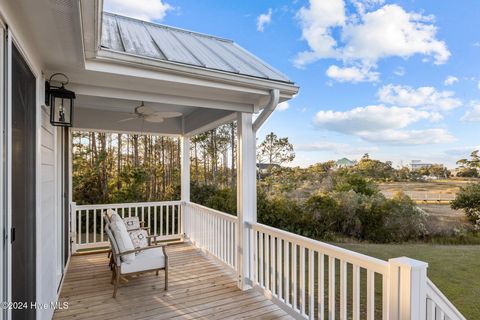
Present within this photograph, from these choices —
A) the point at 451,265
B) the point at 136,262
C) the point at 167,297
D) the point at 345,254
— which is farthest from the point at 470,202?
the point at 136,262

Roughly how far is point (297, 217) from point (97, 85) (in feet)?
20.1

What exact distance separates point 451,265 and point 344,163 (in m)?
4.41

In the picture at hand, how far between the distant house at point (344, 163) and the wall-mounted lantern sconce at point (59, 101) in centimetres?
833

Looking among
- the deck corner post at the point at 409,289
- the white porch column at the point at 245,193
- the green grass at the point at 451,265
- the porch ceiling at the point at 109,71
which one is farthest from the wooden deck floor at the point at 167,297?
the green grass at the point at 451,265

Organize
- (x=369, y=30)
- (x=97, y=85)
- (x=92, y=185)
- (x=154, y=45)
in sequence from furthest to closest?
1. (x=92, y=185)
2. (x=369, y=30)
3. (x=154, y=45)
4. (x=97, y=85)

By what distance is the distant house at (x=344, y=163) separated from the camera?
30.0 feet

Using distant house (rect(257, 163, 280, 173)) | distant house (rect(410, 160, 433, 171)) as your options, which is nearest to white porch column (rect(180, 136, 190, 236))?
distant house (rect(257, 163, 280, 173))

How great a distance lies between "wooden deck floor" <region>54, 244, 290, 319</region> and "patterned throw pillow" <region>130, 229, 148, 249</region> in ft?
1.48

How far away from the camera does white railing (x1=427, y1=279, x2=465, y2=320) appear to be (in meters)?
1.61

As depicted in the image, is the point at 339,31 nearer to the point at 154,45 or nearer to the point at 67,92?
the point at 154,45

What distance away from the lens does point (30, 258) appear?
1763 mm

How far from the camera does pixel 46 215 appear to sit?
2.36 meters

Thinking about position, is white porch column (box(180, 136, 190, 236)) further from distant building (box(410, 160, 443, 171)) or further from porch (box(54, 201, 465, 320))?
distant building (box(410, 160, 443, 171))

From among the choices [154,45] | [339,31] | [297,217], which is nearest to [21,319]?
[154,45]
